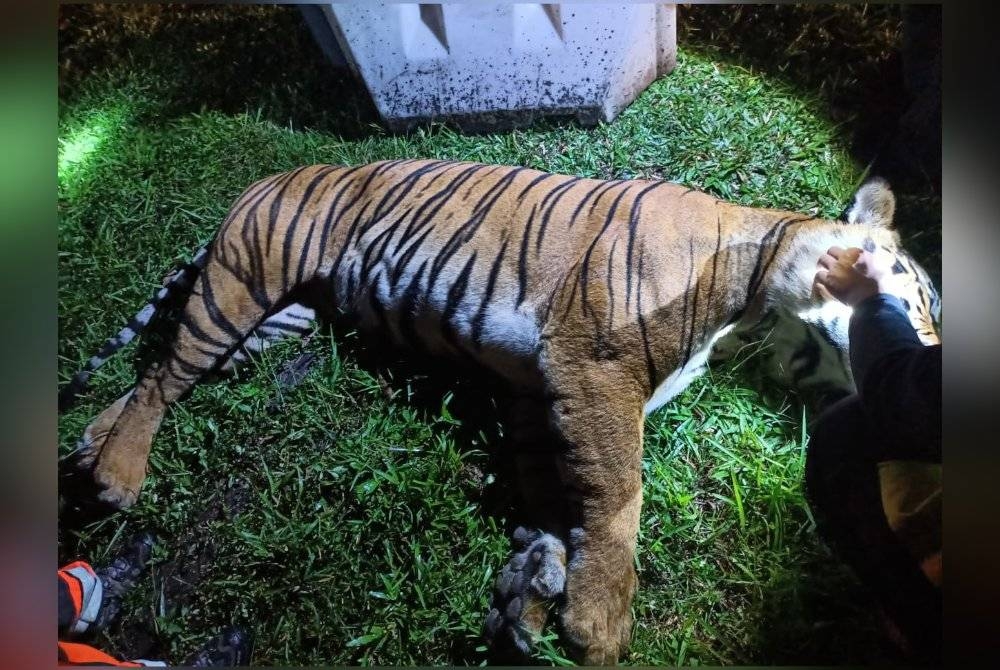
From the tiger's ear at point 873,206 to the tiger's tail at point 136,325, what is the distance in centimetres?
151

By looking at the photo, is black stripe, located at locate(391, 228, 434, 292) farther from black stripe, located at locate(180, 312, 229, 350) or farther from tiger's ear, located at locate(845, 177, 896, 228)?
tiger's ear, located at locate(845, 177, 896, 228)

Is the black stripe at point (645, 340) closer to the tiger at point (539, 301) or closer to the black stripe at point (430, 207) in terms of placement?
the tiger at point (539, 301)

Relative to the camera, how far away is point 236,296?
193 cm

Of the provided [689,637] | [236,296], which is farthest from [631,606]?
[236,296]

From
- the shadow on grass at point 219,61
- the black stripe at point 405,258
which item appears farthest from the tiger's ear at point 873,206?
the shadow on grass at point 219,61

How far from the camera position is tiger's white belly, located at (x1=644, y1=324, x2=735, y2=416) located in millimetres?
1767

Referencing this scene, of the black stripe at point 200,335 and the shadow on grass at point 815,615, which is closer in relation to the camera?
the shadow on grass at point 815,615

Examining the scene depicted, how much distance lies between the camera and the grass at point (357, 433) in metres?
1.76

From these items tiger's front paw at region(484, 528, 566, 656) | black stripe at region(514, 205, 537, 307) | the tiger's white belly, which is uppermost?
black stripe at region(514, 205, 537, 307)

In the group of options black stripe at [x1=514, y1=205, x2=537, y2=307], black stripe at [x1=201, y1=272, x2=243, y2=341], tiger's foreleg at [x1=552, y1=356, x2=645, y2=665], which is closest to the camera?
tiger's foreleg at [x1=552, y1=356, x2=645, y2=665]

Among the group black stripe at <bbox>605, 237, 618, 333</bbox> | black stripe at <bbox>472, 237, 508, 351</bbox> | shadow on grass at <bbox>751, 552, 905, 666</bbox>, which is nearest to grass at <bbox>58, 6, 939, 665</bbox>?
shadow on grass at <bbox>751, 552, 905, 666</bbox>

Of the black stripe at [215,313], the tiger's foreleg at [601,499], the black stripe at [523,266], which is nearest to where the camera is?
the tiger's foreleg at [601,499]
